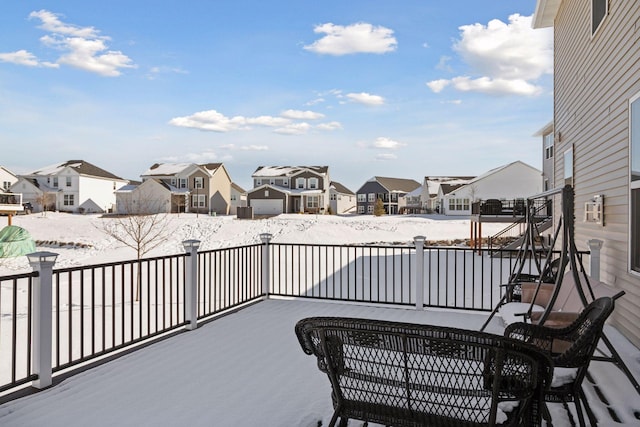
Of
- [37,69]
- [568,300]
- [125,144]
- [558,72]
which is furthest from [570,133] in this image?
[37,69]

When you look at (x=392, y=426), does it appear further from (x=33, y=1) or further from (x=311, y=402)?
(x=33, y=1)

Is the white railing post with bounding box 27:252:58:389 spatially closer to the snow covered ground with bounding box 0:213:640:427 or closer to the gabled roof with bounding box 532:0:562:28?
the snow covered ground with bounding box 0:213:640:427

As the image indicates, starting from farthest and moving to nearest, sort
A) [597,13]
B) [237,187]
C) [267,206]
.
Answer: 1. [237,187]
2. [267,206]
3. [597,13]

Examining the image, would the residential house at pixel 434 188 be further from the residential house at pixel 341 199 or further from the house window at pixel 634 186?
the house window at pixel 634 186

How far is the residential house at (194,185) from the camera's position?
1551 inches

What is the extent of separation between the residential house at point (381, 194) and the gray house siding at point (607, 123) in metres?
42.9

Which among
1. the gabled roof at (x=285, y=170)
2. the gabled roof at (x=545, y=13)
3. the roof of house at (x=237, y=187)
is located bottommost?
the roof of house at (x=237, y=187)

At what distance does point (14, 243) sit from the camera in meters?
19.8

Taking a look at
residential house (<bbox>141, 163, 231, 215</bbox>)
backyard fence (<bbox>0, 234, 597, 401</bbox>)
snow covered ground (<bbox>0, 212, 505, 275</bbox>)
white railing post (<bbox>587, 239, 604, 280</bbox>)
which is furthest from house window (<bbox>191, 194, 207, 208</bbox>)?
white railing post (<bbox>587, 239, 604, 280</bbox>)

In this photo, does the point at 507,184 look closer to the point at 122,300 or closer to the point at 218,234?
the point at 218,234

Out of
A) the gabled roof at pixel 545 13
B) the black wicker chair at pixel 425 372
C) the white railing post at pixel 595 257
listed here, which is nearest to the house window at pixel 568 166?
the gabled roof at pixel 545 13

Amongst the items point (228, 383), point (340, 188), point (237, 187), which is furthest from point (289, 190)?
point (228, 383)

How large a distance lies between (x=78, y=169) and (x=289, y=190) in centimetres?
2023

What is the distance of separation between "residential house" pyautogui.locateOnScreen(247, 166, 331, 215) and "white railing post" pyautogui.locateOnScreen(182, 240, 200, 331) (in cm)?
3362
